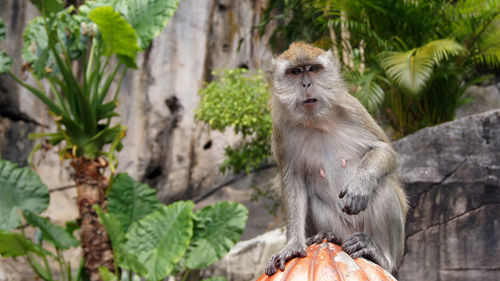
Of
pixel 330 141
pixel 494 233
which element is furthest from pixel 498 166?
pixel 330 141

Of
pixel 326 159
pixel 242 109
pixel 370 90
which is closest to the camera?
pixel 326 159

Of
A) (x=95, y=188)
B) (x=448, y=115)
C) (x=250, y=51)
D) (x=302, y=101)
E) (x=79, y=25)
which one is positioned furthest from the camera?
(x=250, y=51)

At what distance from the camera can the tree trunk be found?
600cm

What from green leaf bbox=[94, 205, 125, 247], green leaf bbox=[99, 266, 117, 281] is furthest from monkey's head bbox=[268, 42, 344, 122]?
green leaf bbox=[99, 266, 117, 281]

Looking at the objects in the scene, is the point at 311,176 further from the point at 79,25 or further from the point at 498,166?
the point at 79,25

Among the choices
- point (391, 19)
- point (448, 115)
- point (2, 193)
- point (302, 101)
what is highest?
point (391, 19)

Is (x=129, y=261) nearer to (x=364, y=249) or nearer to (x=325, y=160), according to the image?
(x=325, y=160)

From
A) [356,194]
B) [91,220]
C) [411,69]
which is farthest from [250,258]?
[356,194]

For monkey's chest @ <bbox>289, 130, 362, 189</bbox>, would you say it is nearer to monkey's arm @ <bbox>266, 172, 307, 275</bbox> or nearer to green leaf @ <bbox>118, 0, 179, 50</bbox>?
monkey's arm @ <bbox>266, 172, 307, 275</bbox>

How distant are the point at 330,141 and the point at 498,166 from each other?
299 cm

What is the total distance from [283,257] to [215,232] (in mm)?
A: 3399

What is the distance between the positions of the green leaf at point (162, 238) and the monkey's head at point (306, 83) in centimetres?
284

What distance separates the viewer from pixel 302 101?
3129 millimetres

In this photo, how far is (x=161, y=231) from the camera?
19.4ft
